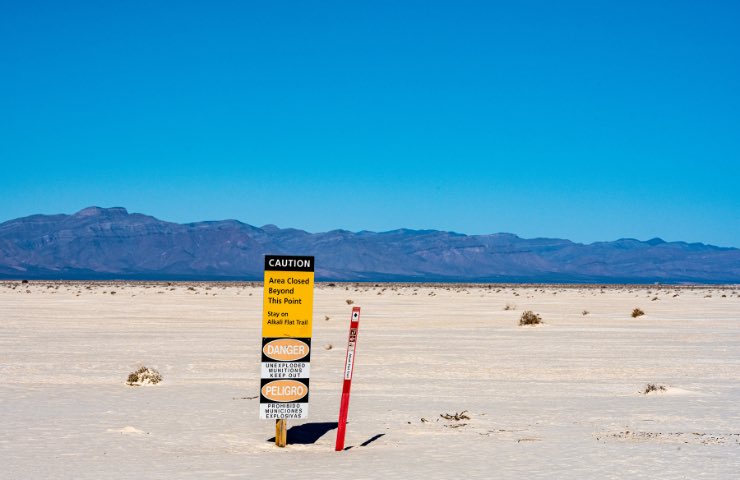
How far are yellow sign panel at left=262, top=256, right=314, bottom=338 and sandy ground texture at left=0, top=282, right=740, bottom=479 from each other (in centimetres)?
149

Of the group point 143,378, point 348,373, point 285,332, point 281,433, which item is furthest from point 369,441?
point 143,378

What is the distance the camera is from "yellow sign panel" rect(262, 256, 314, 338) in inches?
428

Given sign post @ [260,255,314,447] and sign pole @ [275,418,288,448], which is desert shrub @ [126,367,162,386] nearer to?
sign pole @ [275,418,288,448]

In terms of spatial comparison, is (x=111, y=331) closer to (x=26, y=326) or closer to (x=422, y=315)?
(x=26, y=326)

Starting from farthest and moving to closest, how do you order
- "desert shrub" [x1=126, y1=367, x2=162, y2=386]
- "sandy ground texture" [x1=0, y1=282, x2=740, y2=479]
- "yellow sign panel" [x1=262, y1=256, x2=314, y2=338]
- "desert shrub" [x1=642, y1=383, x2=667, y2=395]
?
"desert shrub" [x1=126, y1=367, x2=162, y2=386] → "desert shrub" [x1=642, y1=383, x2=667, y2=395] → "yellow sign panel" [x1=262, y1=256, x2=314, y2=338] → "sandy ground texture" [x1=0, y1=282, x2=740, y2=479]

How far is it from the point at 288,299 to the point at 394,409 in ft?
13.5

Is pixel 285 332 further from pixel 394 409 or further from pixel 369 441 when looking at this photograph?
pixel 394 409

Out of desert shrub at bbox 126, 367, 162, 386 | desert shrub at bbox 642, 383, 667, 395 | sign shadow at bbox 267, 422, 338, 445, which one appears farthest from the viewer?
desert shrub at bbox 126, 367, 162, 386

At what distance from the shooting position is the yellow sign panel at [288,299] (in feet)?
35.6

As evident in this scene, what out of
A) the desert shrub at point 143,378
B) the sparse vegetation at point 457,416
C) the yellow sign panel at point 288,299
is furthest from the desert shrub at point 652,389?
the desert shrub at point 143,378

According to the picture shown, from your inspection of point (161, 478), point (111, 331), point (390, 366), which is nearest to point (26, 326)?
point (111, 331)

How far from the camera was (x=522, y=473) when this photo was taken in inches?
384

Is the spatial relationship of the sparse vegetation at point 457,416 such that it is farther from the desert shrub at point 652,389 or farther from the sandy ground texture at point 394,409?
the desert shrub at point 652,389

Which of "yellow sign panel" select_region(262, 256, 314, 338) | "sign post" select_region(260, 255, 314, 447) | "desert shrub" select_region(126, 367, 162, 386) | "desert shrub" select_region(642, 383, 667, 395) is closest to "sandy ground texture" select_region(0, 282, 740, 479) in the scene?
"desert shrub" select_region(642, 383, 667, 395)
